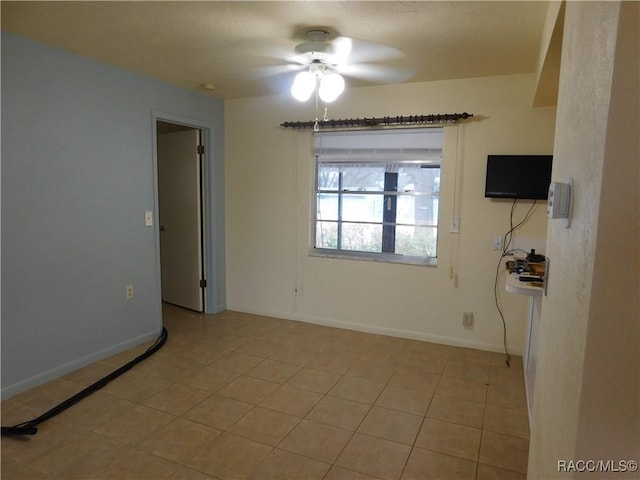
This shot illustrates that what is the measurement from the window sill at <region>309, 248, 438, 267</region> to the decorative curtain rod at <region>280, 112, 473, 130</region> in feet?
4.03

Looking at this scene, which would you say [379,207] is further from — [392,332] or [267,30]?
[267,30]

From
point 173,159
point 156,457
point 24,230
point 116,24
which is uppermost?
point 116,24

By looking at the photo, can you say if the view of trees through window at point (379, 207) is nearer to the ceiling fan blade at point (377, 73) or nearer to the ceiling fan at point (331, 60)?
the ceiling fan blade at point (377, 73)

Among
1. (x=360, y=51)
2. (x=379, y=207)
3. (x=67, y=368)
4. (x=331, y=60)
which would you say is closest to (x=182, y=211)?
(x=67, y=368)

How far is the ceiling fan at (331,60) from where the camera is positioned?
254 cm

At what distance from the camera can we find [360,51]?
108 inches

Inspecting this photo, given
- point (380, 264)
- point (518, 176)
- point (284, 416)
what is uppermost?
point (518, 176)

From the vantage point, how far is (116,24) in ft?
7.78

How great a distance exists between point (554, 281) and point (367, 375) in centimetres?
208

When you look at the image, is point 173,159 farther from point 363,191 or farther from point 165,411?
point 165,411

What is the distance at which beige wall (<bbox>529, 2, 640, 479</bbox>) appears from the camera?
67 centimetres

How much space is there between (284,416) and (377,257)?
1.87m

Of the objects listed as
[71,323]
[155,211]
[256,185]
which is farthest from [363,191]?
[71,323]

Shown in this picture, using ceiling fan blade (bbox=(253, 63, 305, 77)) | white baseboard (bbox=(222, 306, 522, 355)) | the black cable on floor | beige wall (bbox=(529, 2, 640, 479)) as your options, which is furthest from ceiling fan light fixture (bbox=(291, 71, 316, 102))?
the black cable on floor
